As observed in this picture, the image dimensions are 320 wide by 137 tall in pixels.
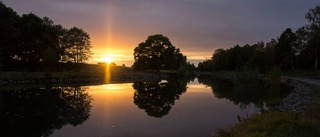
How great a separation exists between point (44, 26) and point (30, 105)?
61452mm

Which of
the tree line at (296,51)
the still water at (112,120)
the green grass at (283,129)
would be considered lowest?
the still water at (112,120)

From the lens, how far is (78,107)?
27.4 metres

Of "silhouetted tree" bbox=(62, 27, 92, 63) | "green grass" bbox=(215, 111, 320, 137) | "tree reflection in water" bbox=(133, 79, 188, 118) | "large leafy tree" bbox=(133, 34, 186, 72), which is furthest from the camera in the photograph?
"large leafy tree" bbox=(133, 34, 186, 72)

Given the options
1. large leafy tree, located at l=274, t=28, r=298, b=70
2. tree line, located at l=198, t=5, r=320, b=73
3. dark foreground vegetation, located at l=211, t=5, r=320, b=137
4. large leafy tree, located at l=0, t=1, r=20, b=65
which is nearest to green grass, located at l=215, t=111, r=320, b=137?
dark foreground vegetation, located at l=211, t=5, r=320, b=137

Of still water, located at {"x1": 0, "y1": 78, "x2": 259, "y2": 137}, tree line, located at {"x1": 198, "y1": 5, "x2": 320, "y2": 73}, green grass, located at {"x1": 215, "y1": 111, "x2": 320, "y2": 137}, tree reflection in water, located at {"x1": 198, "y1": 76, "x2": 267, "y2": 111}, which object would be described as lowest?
still water, located at {"x1": 0, "y1": 78, "x2": 259, "y2": 137}

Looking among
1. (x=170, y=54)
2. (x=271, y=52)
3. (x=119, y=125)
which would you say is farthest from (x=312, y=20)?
(x=119, y=125)

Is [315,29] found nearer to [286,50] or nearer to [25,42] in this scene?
[286,50]

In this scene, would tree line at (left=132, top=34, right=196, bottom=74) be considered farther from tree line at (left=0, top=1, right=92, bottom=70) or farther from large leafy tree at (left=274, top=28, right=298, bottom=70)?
large leafy tree at (left=274, top=28, right=298, bottom=70)

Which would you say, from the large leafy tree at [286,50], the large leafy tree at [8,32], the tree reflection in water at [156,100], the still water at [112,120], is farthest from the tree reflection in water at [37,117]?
the large leafy tree at [286,50]

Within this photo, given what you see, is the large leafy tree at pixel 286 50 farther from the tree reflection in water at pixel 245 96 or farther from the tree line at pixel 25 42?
the tree line at pixel 25 42

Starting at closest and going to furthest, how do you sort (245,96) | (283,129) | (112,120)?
(283,129), (112,120), (245,96)

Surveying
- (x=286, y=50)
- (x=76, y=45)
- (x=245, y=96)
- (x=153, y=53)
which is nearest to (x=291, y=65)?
(x=286, y=50)

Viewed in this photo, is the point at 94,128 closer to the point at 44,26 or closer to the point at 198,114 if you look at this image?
the point at 198,114

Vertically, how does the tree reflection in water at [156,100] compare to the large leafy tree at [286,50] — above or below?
below
